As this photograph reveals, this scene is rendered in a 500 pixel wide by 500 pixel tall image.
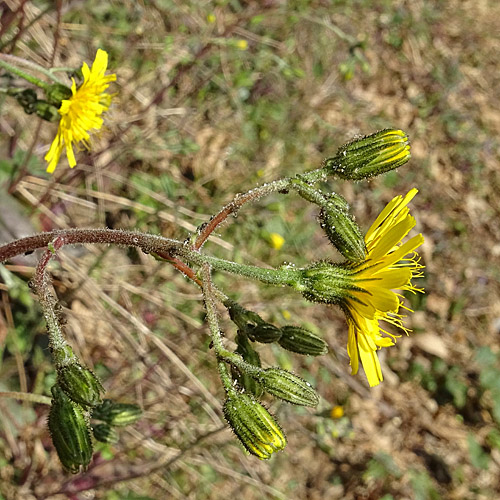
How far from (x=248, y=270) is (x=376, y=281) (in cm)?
42

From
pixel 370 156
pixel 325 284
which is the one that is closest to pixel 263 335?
pixel 325 284

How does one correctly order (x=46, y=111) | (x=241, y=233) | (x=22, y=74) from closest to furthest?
1. (x=22, y=74)
2. (x=46, y=111)
3. (x=241, y=233)

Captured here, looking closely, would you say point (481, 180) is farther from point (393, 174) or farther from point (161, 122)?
point (161, 122)

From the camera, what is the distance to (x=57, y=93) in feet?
8.12

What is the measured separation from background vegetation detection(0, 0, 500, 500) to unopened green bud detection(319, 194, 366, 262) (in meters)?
1.45

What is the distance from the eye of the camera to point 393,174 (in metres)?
5.50

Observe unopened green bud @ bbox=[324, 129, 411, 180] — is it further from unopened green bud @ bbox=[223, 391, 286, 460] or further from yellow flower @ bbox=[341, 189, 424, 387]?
unopened green bud @ bbox=[223, 391, 286, 460]

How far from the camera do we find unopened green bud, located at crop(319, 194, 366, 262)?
1758mm

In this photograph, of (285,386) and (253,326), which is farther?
(253,326)

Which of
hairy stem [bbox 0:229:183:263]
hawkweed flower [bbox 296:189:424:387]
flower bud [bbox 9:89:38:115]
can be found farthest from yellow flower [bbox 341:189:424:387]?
flower bud [bbox 9:89:38:115]

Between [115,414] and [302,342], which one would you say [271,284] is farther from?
[115,414]

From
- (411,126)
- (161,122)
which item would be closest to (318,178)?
(161,122)

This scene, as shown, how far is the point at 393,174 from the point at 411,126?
0.94m

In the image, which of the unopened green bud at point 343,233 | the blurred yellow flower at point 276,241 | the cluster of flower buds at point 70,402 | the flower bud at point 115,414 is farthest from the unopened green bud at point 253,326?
the blurred yellow flower at point 276,241
